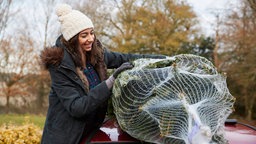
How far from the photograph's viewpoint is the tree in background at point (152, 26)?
27.0 metres

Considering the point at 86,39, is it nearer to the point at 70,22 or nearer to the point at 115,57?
the point at 70,22

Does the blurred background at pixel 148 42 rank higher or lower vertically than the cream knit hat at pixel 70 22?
lower

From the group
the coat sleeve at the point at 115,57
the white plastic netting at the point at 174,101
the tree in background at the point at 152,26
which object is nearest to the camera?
the white plastic netting at the point at 174,101

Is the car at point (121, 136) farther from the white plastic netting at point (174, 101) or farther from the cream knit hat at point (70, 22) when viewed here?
the cream knit hat at point (70, 22)

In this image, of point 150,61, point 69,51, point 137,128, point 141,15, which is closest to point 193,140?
point 137,128

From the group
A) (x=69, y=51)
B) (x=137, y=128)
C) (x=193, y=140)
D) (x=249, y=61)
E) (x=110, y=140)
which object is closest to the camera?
(x=193, y=140)

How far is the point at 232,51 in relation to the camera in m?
21.5

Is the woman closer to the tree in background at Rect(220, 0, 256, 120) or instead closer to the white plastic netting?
the white plastic netting

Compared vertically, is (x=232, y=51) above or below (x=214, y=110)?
below

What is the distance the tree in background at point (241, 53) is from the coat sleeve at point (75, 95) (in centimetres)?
1638

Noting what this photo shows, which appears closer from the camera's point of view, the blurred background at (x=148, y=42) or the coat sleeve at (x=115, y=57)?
the coat sleeve at (x=115, y=57)

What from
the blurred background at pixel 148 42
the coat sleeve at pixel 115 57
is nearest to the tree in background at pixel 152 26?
the blurred background at pixel 148 42

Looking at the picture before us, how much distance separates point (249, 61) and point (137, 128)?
1763cm

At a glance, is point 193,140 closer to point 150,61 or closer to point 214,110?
point 214,110
